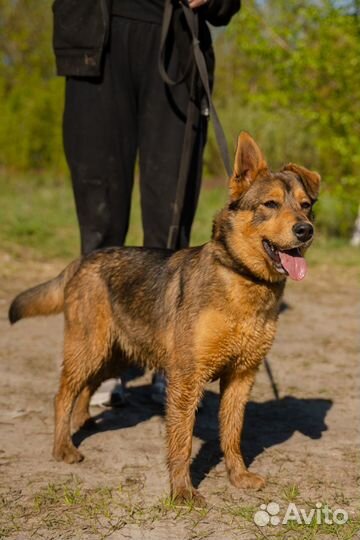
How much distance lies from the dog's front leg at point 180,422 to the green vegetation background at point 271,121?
22.4ft

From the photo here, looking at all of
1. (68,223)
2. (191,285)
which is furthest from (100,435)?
(68,223)

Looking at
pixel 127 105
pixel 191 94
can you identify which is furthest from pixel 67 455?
pixel 191 94

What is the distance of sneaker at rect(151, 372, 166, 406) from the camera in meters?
5.14

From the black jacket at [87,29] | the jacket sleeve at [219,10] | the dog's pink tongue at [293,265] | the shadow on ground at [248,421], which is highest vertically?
the jacket sleeve at [219,10]

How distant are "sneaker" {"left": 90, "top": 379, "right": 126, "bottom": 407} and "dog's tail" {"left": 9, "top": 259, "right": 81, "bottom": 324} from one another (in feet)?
2.58

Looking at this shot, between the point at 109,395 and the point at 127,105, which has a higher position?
the point at 127,105

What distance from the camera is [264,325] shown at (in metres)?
3.78

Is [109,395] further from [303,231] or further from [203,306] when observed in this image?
[303,231]

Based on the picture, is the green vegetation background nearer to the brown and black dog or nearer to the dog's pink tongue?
the brown and black dog

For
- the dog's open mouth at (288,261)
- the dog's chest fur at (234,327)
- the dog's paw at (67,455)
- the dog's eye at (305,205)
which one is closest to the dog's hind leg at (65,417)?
the dog's paw at (67,455)

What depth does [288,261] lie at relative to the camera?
12.0 feet

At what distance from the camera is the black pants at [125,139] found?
4.84m

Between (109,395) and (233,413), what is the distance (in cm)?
128

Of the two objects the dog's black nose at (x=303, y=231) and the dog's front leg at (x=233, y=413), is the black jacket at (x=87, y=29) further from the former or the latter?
the dog's front leg at (x=233, y=413)
